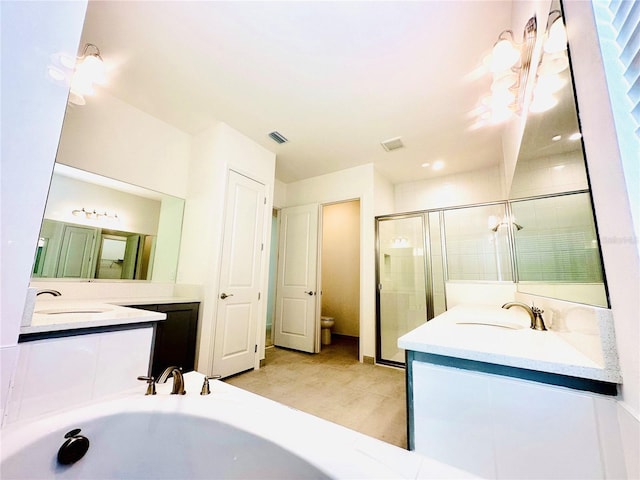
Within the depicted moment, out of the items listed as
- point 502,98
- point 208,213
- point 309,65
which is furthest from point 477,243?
point 208,213

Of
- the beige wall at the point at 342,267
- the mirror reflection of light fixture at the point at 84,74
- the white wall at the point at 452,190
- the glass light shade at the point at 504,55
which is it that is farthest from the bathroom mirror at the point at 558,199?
the beige wall at the point at 342,267

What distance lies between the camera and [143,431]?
0.97 meters

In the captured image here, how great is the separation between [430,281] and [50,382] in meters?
3.22

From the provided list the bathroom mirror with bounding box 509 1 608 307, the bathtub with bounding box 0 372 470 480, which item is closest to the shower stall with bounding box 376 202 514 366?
the bathroom mirror with bounding box 509 1 608 307

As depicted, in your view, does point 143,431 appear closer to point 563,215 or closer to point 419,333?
point 419,333

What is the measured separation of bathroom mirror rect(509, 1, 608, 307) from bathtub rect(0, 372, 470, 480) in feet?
2.65

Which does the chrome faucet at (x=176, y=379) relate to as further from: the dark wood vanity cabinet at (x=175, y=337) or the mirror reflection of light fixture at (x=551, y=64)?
the mirror reflection of light fixture at (x=551, y=64)

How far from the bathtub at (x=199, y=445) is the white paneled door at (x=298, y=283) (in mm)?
2455

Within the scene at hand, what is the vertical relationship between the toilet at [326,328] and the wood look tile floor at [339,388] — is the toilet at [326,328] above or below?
above

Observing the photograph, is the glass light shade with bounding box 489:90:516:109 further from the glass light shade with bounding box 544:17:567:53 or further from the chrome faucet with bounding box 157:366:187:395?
the chrome faucet with bounding box 157:366:187:395

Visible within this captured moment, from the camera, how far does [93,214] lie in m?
2.23

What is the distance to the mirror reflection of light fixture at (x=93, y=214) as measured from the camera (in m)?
2.13

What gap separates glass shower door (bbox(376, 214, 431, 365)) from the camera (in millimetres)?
3117

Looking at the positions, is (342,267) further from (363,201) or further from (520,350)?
(520,350)
